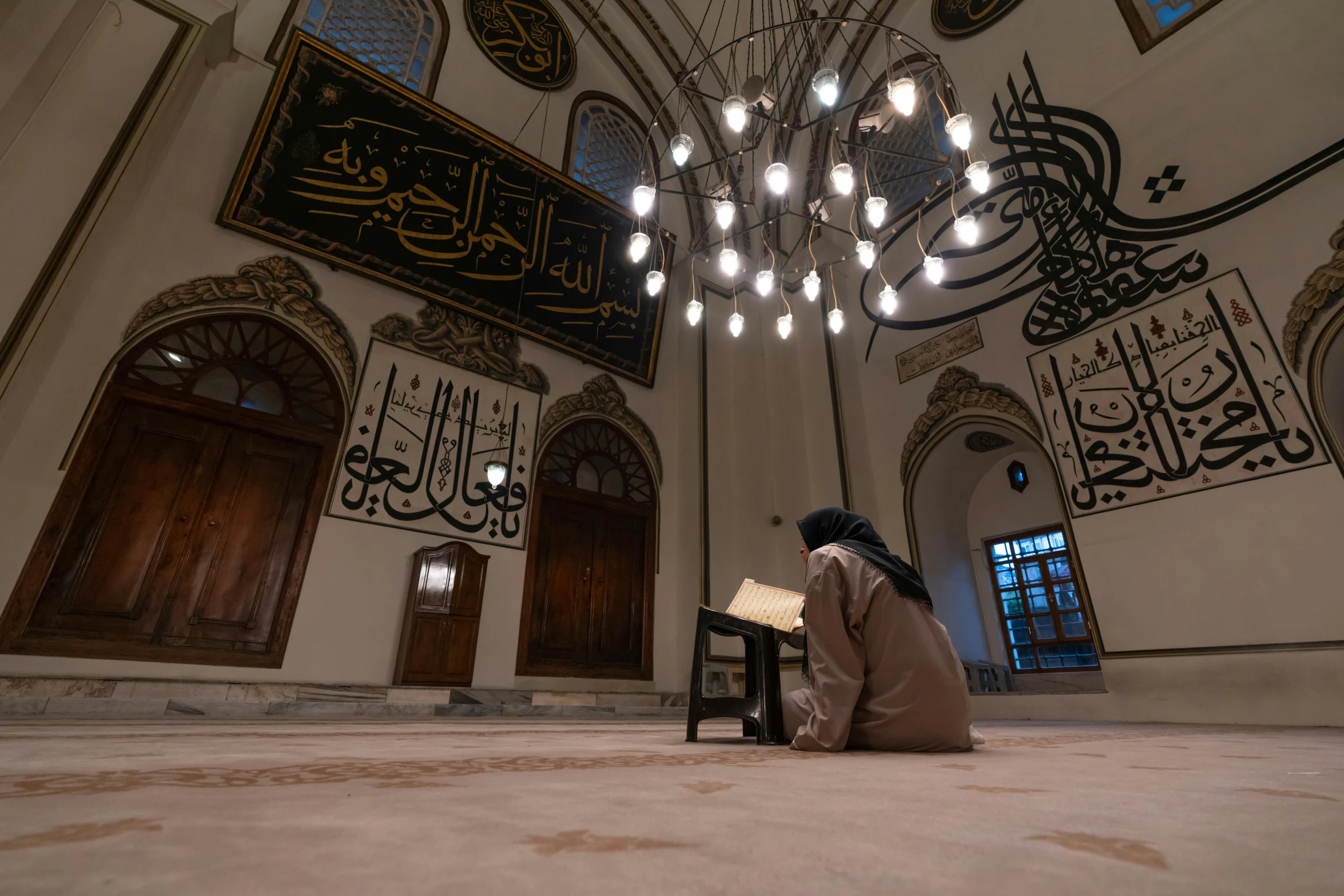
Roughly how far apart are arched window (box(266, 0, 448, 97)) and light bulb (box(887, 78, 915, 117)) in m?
3.91

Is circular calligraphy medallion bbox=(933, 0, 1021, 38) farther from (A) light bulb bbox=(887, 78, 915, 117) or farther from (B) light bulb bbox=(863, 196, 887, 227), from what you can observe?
(A) light bulb bbox=(887, 78, 915, 117)

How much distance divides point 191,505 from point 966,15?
6923 millimetres

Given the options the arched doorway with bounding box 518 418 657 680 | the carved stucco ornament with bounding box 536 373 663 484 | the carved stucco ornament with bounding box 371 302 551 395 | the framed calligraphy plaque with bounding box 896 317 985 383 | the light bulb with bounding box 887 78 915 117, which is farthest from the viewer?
the carved stucco ornament with bounding box 536 373 663 484

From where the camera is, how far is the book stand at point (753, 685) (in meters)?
1.71

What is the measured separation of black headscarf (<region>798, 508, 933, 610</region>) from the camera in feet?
5.09

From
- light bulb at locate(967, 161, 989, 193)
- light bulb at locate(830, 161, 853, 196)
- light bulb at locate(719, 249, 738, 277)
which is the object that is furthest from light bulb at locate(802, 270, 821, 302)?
Answer: light bulb at locate(967, 161, 989, 193)

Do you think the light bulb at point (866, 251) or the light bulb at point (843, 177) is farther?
the light bulb at point (866, 251)

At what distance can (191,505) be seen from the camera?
3291 millimetres

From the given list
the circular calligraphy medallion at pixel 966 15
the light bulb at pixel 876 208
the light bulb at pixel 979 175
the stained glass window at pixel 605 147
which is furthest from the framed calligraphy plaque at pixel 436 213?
the circular calligraphy medallion at pixel 966 15

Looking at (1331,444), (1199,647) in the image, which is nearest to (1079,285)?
(1331,444)

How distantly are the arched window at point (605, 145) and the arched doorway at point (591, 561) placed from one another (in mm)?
2587

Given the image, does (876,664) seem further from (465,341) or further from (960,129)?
(465,341)

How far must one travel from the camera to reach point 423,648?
3639 millimetres

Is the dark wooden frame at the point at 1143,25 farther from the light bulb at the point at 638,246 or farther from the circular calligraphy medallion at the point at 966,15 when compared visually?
the light bulb at the point at 638,246
